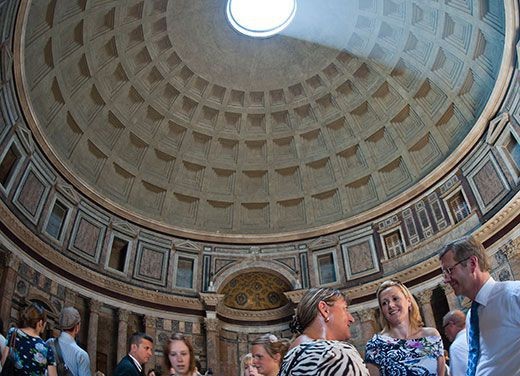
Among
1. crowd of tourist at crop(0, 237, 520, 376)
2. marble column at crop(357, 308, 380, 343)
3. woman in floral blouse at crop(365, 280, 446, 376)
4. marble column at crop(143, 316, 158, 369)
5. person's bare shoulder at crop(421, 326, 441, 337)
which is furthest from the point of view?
marble column at crop(357, 308, 380, 343)

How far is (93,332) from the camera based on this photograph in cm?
1848

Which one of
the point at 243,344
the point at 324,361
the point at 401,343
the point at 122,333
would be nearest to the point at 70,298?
the point at 122,333

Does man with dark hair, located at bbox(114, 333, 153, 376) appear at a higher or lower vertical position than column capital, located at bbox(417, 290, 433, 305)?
lower

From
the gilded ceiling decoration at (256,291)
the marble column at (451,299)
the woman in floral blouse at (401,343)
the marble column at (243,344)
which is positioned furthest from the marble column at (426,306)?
the woman in floral blouse at (401,343)

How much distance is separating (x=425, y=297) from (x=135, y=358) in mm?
15192

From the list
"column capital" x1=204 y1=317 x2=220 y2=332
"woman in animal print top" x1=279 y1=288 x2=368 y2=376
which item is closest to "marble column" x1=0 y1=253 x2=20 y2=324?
"column capital" x1=204 y1=317 x2=220 y2=332

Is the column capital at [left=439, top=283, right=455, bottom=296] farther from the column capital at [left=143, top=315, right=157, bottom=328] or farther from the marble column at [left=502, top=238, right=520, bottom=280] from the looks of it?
the column capital at [left=143, top=315, right=157, bottom=328]

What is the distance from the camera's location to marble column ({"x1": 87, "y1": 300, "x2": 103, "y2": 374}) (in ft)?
58.7

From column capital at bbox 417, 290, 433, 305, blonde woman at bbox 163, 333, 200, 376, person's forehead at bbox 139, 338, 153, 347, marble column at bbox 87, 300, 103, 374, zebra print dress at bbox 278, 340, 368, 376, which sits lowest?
zebra print dress at bbox 278, 340, 368, 376

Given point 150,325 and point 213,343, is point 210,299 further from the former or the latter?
point 150,325

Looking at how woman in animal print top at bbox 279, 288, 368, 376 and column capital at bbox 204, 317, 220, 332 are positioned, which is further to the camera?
column capital at bbox 204, 317, 220, 332

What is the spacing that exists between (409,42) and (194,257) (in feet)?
45.0

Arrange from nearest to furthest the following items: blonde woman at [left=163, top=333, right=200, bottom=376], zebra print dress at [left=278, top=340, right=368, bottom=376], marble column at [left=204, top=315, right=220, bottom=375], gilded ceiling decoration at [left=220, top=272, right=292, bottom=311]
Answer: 1. zebra print dress at [left=278, top=340, right=368, bottom=376]
2. blonde woman at [left=163, top=333, right=200, bottom=376]
3. marble column at [left=204, top=315, right=220, bottom=375]
4. gilded ceiling decoration at [left=220, top=272, right=292, bottom=311]

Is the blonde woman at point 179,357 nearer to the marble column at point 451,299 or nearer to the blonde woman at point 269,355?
the blonde woman at point 269,355
